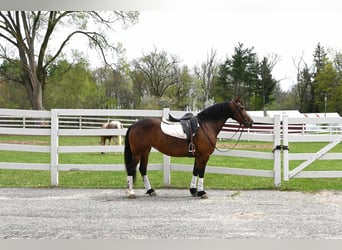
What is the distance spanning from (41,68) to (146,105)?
38.2 ft

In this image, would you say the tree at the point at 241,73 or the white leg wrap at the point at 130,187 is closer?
the white leg wrap at the point at 130,187

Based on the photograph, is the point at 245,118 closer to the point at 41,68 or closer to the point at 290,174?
the point at 290,174

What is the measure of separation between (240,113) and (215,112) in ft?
1.17

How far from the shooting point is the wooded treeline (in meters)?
23.3

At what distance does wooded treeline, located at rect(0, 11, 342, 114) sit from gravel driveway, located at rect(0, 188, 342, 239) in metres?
17.9

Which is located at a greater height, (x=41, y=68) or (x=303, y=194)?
(x=41, y=68)

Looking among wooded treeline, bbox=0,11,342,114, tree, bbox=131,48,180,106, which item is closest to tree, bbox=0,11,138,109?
wooded treeline, bbox=0,11,342,114

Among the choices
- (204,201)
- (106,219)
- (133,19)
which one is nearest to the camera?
(106,219)

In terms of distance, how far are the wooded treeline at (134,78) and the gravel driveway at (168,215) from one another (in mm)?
17894

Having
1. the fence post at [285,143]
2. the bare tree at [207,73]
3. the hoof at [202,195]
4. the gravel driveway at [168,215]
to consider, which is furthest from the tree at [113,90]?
the hoof at [202,195]

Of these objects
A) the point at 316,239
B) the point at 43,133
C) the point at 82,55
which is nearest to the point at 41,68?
the point at 82,55

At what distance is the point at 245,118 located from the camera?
5.46 metres

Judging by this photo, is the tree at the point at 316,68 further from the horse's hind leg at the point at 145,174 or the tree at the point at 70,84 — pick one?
the horse's hind leg at the point at 145,174

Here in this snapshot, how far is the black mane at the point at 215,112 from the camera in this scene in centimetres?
546
